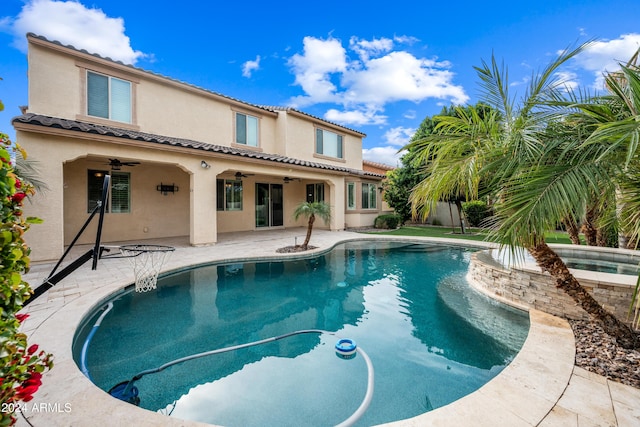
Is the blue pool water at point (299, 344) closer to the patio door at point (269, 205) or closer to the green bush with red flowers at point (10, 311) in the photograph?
the green bush with red flowers at point (10, 311)

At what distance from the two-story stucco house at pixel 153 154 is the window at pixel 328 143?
13 centimetres

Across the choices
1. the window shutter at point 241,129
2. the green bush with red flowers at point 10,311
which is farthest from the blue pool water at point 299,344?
the window shutter at point 241,129

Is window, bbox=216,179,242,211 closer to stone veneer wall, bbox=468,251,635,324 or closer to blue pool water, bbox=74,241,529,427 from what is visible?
blue pool water, bbox=74,241,529,427

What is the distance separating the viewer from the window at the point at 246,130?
603 inches

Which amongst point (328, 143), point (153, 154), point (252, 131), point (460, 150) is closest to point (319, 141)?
point (328, 143)

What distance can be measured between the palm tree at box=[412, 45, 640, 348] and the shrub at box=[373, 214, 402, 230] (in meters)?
14.6

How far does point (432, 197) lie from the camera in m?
4.57

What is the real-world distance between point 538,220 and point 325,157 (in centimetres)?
1669

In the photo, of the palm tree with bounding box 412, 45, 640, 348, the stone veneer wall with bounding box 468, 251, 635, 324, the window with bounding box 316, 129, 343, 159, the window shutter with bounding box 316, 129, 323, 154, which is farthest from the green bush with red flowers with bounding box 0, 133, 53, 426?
the window with bounding box 316, 129, 343, 159

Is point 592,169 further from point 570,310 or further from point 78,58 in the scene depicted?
point 78,58

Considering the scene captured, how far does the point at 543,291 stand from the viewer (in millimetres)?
5605

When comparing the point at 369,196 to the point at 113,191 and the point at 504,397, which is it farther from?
the point at 504,397

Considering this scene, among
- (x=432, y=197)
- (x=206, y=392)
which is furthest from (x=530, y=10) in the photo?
(x=206, y=392)

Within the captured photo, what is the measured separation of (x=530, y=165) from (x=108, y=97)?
14.1 metres
